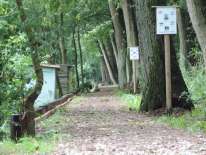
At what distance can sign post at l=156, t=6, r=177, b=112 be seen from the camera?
50.9 ft

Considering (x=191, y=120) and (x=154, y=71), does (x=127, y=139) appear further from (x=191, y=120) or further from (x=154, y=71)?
(x=154, y=71)

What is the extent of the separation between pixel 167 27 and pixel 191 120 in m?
3.21

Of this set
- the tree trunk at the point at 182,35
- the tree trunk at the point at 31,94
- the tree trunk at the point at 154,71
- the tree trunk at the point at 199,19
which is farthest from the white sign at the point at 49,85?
the tree trunk at the point at 31,94

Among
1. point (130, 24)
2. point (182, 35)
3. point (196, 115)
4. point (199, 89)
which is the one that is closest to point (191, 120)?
point (196, 115)

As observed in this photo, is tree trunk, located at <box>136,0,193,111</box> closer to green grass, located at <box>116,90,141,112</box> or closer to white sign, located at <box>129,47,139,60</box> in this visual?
green grass, located at <box>116,90,141,112</box>

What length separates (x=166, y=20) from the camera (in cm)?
1559

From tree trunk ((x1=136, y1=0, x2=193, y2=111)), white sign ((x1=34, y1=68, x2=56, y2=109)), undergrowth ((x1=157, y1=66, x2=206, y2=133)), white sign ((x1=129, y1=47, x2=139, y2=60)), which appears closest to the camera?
undergrowth ((x1=157, y1=66, x2=206, y2=133))

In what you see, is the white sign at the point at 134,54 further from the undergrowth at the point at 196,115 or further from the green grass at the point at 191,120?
the green grass at the point at 191,120

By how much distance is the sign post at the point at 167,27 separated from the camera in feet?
50.9

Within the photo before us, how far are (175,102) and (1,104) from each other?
5.06 metres

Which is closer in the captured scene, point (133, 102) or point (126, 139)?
point (126, 139)

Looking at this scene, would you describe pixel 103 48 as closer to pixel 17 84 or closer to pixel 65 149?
pixel 17 84

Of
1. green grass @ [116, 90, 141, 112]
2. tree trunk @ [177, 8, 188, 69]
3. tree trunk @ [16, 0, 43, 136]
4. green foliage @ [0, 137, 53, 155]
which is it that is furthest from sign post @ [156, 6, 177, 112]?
tree trunk @ [177, 8, 188, 69]

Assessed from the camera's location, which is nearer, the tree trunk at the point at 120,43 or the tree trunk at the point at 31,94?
the tree trunk at the point at 31,94
